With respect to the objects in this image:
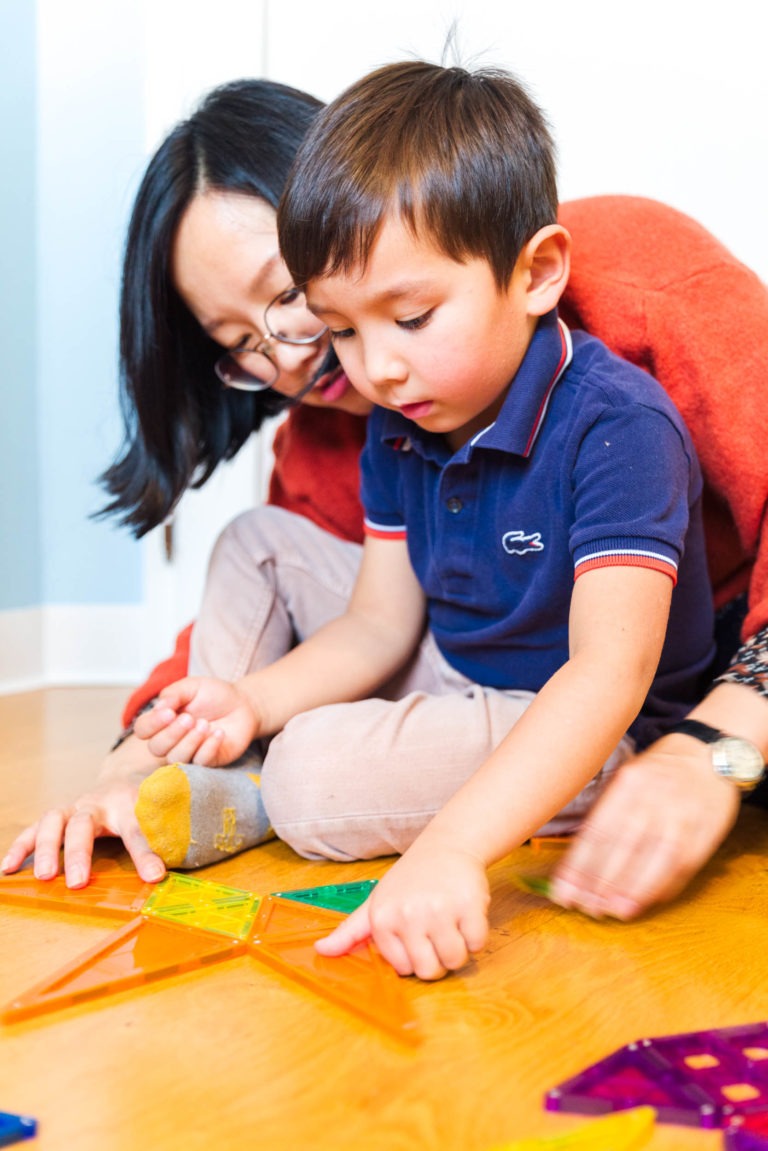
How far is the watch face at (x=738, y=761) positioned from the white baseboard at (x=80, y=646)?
51.0 inches

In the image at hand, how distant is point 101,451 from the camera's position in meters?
1.89

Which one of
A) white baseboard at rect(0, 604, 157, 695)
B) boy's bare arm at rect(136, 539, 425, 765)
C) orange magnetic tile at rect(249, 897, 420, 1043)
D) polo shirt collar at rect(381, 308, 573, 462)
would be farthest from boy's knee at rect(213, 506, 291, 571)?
white baseboard at rect(0, 604, 157, 695)

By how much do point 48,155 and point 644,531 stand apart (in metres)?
1.39

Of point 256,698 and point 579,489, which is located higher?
point 579,489

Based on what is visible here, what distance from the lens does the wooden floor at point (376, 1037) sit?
545 millimetres

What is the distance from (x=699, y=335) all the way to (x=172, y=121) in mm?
1134

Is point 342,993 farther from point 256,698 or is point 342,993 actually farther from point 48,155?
point 48,155

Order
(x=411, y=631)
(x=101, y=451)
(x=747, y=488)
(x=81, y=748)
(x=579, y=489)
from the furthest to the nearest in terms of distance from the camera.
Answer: (x=101, y=451), (x=81, y=748), (x=411, y=631), (x=747, y=488), (x=579, y=489)

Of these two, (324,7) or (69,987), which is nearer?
(69,987)

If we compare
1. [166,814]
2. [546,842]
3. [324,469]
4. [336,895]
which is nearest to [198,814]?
[166,814]

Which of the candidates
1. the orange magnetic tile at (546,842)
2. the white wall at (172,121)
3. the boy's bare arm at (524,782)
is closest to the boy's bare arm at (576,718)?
the boy's bare arm at (524,782)

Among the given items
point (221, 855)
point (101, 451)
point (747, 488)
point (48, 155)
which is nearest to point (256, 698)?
point (221, 855)

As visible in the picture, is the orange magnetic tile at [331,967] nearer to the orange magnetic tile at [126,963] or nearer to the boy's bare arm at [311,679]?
the orange magnetic tile at [126,963]

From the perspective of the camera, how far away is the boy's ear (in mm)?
902
